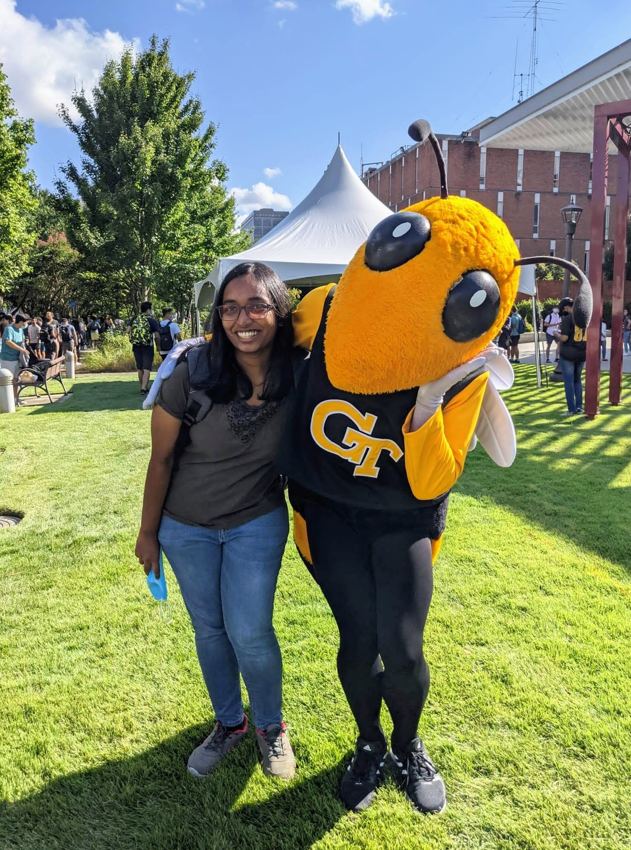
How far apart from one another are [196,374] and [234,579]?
2.24 feet

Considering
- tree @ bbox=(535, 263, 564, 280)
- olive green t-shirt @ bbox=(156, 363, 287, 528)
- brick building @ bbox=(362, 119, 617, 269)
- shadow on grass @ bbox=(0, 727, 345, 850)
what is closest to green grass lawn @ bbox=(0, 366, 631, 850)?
shadow on grass @ bbox=(0, 727, 345, 850)

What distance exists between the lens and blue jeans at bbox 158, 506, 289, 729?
186 centimetres

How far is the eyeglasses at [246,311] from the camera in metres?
1.75

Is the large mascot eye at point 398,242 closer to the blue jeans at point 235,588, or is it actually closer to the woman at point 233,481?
the woman at point 233,481

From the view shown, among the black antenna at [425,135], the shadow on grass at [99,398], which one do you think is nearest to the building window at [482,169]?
the shadow on grass at [99,398]

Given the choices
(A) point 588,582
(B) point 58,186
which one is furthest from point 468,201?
(B) point 58,186

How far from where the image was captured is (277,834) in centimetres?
183

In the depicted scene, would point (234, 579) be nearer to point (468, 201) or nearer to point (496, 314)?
point (496, 314)

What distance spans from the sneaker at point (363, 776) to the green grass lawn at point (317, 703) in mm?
36

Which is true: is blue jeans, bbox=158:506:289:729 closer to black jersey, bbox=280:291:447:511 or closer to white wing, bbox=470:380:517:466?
black jersey, bbox=280:291:447:511

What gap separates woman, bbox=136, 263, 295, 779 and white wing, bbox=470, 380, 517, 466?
0.64m

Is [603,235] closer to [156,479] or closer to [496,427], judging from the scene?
[496,427]

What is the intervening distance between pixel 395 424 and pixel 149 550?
99 centimetres

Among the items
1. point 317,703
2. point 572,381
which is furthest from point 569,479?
point 317,703
